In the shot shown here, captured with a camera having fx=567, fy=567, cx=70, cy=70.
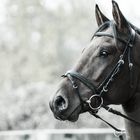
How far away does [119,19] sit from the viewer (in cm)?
481

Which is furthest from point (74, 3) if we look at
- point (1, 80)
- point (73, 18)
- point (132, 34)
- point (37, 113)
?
point (132, 34)

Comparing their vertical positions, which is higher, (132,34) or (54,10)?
Answer: (132,34)

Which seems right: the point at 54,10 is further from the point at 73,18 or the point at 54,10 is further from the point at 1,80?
the point at 1,80

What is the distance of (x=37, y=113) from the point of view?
41.4 feet

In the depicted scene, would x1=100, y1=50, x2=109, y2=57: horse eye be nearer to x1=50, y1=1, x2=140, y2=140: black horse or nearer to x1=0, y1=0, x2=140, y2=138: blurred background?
x1=50, y1=1, x2=140, y2=140: black horse

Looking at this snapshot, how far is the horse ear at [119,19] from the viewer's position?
4.76 m

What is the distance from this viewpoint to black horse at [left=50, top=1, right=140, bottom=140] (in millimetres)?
4695

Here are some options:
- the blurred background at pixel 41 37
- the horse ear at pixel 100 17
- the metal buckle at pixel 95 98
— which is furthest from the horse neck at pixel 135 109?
the blurred background at pixel 41 37

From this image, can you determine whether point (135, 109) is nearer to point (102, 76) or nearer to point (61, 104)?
point (102, 76)

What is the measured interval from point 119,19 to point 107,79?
52 centimetres

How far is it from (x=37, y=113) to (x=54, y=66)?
16.8 meters

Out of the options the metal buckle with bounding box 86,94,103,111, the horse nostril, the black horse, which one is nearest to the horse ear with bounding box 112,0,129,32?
the black horse

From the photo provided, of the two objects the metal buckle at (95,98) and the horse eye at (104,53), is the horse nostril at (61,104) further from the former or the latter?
the horse eye at (104,53)

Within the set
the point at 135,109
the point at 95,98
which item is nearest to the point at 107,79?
the point at 95,98
